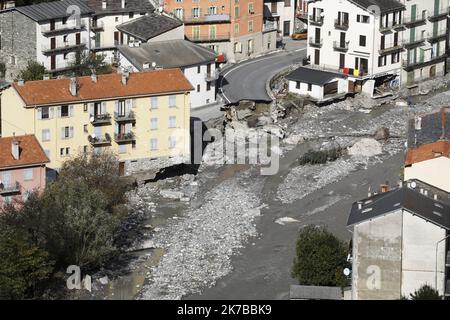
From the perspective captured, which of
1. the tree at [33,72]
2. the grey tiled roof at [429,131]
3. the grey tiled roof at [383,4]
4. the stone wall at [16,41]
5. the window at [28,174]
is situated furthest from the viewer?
the grey tiled roof at [383,4]

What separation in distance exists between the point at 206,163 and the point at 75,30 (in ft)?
52.2

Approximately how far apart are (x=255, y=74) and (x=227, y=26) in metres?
4.72

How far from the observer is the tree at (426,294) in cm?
5406

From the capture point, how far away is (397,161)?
80.4 metres

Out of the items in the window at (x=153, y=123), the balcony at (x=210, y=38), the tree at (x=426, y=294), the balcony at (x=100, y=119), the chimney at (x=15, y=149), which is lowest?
the tree at (x=426, y=294)

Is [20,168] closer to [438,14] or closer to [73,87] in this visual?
[73,87]

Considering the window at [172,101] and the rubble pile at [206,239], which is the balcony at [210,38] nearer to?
the window at [172,101]

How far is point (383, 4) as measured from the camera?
92.8m

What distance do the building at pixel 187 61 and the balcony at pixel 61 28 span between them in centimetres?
398

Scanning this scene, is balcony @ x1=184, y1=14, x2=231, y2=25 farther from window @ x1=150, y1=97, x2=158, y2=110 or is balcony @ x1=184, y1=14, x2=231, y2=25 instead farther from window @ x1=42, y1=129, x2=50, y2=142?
window @ x1=42, y1=129, x2=50, y2=142

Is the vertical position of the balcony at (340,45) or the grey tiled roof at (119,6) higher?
the grey tiled roof at (119,6)

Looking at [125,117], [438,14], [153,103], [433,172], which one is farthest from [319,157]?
[438,14]

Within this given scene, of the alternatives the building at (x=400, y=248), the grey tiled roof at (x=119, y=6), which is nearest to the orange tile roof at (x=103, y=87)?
the grey tiled roof at (x=119, y=6)

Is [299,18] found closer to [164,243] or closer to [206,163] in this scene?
[206,163]
